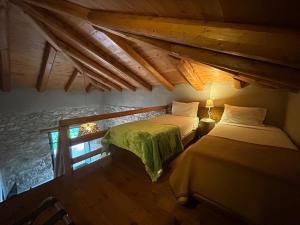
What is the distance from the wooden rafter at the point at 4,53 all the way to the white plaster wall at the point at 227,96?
3454mm

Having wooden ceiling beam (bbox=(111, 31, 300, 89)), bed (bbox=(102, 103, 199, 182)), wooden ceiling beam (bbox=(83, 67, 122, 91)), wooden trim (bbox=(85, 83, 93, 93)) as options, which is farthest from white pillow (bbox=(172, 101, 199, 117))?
wooden trim (bbox=(85, 83, 93, 93))

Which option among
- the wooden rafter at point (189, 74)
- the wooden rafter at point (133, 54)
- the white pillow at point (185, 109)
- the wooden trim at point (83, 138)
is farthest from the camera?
the white pillow at point (185, 109)

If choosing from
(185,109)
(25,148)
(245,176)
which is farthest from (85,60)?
(245,176)

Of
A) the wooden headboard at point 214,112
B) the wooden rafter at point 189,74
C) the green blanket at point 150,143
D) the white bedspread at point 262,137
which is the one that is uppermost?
the wooden rafter at point 189,74

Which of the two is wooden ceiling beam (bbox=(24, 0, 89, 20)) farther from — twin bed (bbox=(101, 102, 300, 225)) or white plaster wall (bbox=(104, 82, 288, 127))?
white plaster wall (bbox=(104, 82, 288, 127))

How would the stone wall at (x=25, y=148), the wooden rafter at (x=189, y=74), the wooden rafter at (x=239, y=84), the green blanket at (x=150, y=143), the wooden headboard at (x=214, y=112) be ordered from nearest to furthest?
the green blanket at (x=150, y=143) < the wooden rafter at (x=189, y=74) < the wooden rafter at (x=239, y=84) < the wooden headboard at (x=214, y=112) < the stone wall at (x=25, y=148)

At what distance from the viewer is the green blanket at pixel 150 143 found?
6.93ft

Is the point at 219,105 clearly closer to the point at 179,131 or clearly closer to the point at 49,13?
the point at 179,131

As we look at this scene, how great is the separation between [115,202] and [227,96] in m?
3.23

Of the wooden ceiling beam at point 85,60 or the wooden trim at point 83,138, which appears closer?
the wooden trim at point 83,138

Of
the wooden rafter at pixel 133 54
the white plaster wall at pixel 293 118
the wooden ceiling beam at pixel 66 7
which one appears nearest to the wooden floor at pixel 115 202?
the white plaster wall at pixel 293 118

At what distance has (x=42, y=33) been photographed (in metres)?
2.84

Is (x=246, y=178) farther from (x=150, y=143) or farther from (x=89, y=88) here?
(x=89, y=88)

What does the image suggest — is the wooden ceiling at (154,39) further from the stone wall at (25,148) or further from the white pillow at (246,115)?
the stone wall at (25,148)
